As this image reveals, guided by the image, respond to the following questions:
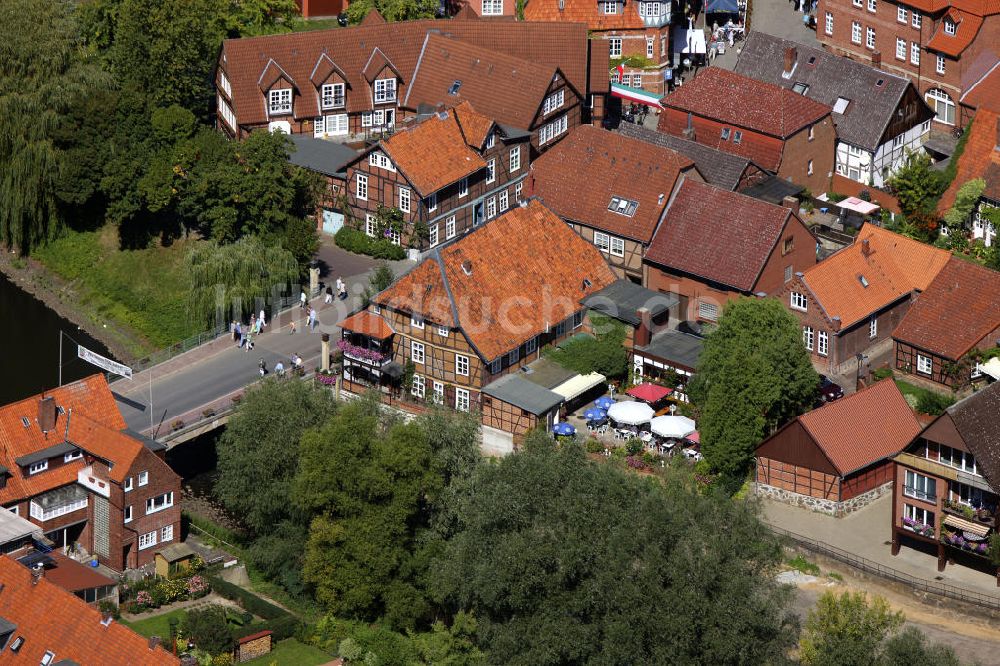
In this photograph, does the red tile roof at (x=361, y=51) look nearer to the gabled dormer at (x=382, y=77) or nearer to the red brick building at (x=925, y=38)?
the gabled dormer at (x=382, y=77)

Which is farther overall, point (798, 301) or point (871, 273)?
point (871, 273)

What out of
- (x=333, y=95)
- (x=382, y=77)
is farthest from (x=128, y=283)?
(x=382, y=77)

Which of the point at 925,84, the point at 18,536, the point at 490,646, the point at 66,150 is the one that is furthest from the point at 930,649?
the point at 66,150

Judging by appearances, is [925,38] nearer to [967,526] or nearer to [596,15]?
[596,15]

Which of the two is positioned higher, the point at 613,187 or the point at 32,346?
the point at 613,187

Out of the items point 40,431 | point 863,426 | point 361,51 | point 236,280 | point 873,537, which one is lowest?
point 873,537

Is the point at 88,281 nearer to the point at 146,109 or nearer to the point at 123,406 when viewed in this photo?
the point at 146,109

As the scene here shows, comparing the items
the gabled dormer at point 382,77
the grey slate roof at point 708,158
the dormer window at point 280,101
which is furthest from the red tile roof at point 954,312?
the dormer window at point 280,101
